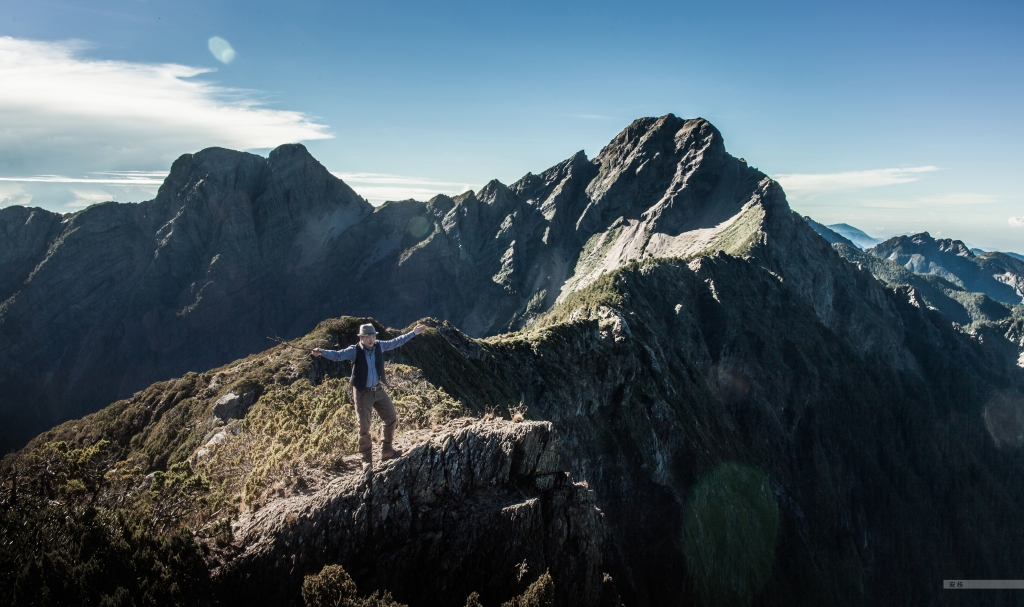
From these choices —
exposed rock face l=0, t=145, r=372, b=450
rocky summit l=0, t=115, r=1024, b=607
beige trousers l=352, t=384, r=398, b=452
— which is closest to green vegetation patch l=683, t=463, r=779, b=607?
rocky summit l=0, t=115, r=1024, b=607

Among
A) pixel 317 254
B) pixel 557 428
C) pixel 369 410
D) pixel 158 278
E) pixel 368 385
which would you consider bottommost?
pixel 557 428

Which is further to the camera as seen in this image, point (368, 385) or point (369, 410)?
point (369, 410)

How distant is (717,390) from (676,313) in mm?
11044

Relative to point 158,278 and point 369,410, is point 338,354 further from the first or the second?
point 158,278

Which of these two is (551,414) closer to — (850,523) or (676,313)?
(676,313)

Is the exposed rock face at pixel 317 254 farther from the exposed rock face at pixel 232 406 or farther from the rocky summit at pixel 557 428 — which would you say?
the exposed rock face at pixel 232 406

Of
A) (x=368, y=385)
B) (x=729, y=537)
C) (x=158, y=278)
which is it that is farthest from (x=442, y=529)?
(x=158, y=278)

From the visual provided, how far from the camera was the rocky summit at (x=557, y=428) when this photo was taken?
1162 centimetres

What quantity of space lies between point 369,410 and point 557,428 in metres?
25.3

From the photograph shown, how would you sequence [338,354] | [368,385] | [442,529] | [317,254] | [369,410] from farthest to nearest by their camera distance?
[317,254], [369,410], [368,385], [442,529], [338,354]

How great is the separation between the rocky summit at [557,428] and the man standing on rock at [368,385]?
0.61m

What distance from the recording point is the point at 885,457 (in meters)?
74.5

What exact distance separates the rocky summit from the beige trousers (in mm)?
713

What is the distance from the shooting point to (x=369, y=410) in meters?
12.8
